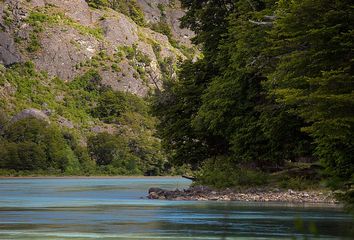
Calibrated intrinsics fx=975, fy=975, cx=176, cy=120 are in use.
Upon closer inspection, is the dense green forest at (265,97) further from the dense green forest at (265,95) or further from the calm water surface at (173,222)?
the calm water surface at (173,222)

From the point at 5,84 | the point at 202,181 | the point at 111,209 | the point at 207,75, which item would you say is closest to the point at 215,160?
the point at 202,181

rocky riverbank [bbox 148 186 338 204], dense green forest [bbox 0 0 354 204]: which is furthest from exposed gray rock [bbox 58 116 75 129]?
rocky riverbank [bbox 148 186 338 204]

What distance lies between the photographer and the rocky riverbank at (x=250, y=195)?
4597 centimetres

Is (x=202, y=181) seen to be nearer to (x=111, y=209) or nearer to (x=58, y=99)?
(x=111, y=209)

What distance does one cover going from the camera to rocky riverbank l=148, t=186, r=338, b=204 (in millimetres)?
45969

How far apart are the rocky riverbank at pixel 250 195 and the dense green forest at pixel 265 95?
104 cm

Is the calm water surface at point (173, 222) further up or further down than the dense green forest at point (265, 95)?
further down

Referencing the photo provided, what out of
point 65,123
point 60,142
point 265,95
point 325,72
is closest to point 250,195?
point 265,95

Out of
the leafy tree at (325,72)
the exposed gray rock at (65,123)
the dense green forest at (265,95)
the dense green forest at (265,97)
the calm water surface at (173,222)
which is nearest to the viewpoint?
the calm water surface at (173,222)

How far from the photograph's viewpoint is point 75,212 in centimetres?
3884

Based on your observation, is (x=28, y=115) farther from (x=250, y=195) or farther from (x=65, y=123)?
(x=250, y=195)

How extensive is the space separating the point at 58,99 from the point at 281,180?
492 ft

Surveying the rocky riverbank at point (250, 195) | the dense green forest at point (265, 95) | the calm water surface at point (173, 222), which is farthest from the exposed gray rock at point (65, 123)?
the calm water surface at point (173, 222)

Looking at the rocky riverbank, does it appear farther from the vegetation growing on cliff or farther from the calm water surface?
the vegetation growing on cliff
